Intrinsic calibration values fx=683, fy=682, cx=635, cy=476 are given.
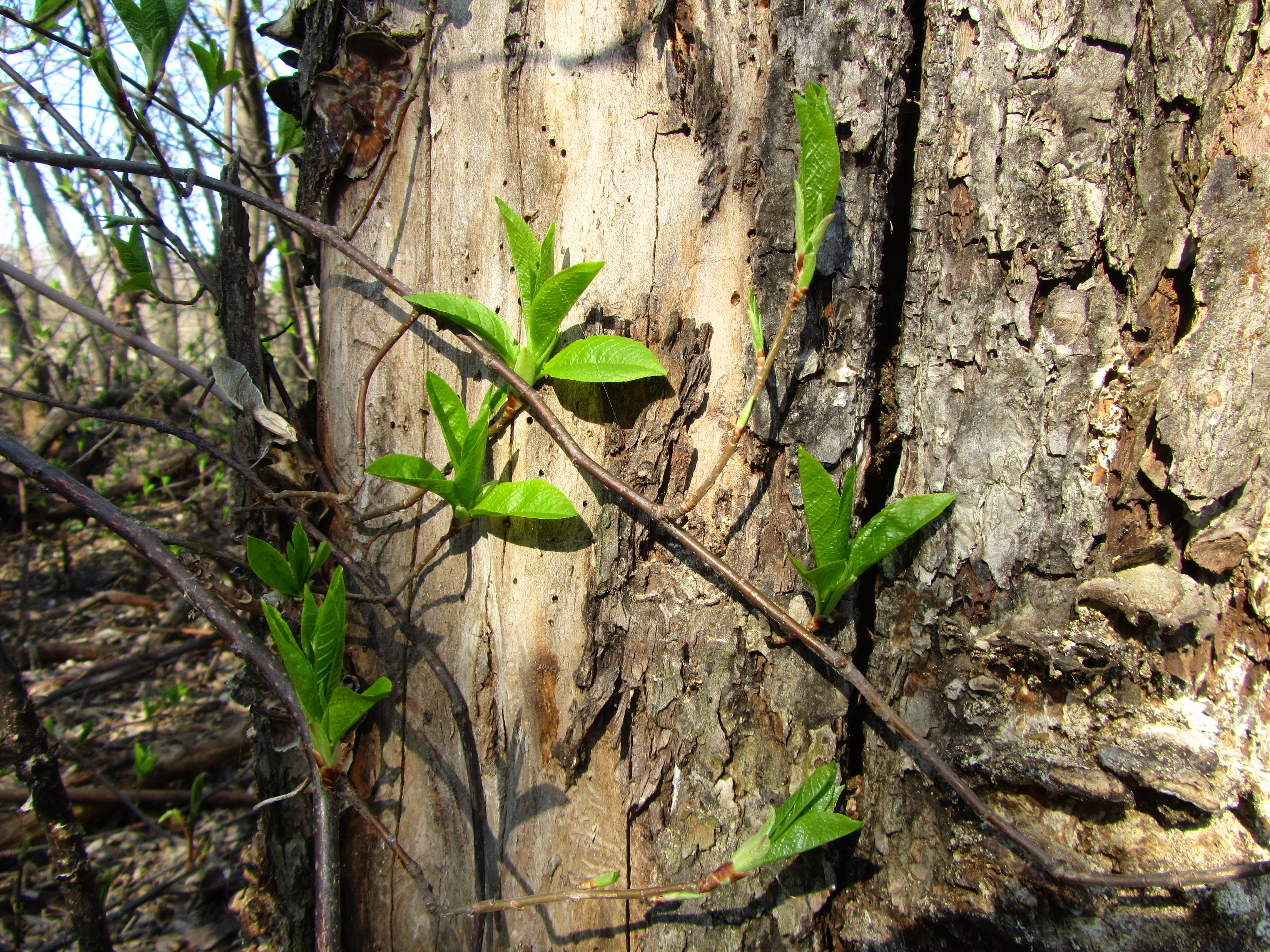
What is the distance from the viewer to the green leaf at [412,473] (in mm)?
998

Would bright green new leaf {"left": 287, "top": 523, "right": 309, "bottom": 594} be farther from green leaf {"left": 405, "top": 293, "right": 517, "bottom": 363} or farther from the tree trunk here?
green leaf {"left": 405, "top": 293, "right": 517, "bottom": 363}

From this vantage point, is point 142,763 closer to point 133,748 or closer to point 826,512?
point 133,748

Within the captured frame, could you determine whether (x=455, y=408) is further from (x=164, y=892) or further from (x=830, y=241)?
(x=164, y=892)

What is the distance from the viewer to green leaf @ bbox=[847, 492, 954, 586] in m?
0.97

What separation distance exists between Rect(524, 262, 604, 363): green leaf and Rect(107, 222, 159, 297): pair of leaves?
0.90 m

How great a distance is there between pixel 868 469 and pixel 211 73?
1.56 meters

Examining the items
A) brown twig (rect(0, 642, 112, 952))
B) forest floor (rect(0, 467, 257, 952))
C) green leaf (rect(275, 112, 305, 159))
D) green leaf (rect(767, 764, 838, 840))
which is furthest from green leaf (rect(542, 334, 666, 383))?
green leaf (rect(275, 112, 305, 159))

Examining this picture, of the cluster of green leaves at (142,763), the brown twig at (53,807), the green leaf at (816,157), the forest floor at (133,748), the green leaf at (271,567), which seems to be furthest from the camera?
→ the cluster of green leaves at (142,763)

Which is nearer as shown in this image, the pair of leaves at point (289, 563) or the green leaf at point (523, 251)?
the green leaf at point (523, 251)

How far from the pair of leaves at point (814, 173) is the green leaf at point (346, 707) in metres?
0.80

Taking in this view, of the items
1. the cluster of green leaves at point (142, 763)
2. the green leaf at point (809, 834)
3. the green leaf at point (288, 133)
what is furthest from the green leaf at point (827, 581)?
the cluster of green leaves at point (142, 763)

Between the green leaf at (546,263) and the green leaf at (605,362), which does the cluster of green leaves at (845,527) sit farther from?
the green leaf at (546,263)

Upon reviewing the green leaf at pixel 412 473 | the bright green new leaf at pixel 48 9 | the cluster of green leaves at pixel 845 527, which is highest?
the bright green new leaf at pixel 48 9

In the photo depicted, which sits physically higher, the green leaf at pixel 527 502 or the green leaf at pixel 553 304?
the green leaf at pixel 553 304
